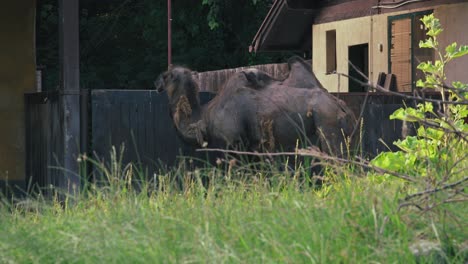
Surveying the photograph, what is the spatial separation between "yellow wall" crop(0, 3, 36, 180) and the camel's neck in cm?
429

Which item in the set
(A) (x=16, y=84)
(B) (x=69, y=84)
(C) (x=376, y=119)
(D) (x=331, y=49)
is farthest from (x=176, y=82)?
(D) (x=331, y=49)

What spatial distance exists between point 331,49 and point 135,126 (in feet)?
31.9

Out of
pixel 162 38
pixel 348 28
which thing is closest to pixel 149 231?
pixel 348 28

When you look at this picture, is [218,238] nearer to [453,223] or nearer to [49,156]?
[453,223]

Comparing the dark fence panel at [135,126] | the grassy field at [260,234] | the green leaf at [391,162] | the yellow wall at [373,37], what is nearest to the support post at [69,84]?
the dark fence panel at [135,126]

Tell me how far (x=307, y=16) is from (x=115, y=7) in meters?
11.3

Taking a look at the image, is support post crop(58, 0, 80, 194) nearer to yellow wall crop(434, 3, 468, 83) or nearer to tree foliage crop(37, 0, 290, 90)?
yellow wall crop(434, 3, 468, 83)

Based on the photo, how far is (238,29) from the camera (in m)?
30.9

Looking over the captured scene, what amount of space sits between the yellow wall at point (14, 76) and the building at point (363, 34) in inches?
239

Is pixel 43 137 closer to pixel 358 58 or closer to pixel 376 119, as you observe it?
pixel 376 119

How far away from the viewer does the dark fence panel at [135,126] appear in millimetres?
11844

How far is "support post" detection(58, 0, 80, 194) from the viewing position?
1129 centimetres

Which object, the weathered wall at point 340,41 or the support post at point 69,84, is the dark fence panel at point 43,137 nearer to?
the support post at point 69,84

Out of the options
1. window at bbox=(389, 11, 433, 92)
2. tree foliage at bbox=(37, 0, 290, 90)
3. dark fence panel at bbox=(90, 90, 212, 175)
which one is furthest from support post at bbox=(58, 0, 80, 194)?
tree foliage at bbox=(37, 0, 290, 90)
